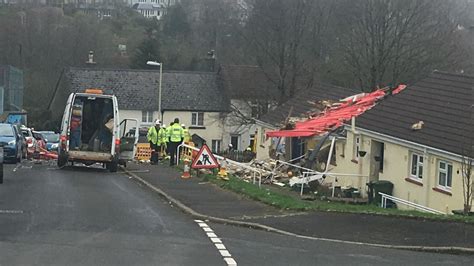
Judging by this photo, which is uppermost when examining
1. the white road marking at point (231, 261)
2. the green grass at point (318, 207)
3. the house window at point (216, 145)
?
the green grass at point (318, 207)

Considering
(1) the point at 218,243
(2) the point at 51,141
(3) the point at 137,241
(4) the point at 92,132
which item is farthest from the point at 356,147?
(2) the point at 51,141

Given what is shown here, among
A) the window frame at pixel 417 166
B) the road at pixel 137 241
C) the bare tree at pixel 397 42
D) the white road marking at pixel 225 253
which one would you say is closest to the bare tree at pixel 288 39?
the bare tree at pixel 397 42

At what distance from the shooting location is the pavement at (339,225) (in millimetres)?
12055

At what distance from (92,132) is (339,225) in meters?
15.9

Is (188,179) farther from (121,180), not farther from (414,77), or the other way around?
(414,77)

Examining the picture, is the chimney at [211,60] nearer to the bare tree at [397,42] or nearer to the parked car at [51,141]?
the bare tree at [397,42]

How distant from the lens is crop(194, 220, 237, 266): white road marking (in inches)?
398

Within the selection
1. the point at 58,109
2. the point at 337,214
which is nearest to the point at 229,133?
the point at 58,109

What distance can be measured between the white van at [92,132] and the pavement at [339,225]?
9142 millimetres

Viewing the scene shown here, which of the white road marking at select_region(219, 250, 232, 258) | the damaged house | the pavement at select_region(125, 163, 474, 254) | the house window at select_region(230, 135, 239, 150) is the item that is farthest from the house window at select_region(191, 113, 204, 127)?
the white road marking at select_region(219, 250, 232, 258)

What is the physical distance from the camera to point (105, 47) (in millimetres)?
83938

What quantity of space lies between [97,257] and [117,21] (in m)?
97.4

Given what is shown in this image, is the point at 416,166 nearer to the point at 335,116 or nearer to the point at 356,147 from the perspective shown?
the point at 356,147

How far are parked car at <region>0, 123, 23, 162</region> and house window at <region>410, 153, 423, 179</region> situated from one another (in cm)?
1350
